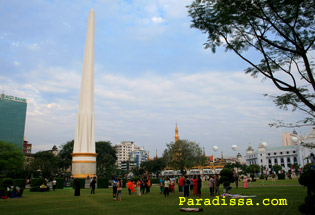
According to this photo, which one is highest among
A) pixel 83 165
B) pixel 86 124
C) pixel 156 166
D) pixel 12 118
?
pixel 12 118

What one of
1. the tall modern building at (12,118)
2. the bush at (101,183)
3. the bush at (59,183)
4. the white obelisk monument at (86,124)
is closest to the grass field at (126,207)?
the bush at (101,183)

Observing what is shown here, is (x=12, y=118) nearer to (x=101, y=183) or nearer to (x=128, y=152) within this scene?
(x=128, y=152)

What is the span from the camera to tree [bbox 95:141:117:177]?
5721cm

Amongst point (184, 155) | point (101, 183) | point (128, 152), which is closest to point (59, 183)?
point (101, 183)

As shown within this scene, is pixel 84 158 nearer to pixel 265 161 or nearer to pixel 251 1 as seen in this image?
pixel 251 1

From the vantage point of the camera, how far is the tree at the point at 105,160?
57.2 meters

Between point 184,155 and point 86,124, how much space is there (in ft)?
94.3

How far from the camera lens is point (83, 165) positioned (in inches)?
1366

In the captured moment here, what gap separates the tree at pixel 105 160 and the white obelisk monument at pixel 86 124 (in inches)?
855

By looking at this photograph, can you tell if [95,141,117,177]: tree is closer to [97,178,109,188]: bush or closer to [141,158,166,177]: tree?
[141,158,166,177]: tree

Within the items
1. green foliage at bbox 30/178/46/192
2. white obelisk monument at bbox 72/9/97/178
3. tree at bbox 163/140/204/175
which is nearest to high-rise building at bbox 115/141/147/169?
tree at bbox 163/140/204/175

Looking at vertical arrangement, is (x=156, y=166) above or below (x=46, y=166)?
below

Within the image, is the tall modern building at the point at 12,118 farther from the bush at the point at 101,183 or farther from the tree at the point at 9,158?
the bush at the point at 101,183

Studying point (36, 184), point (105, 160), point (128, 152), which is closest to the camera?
point (36, 184)
